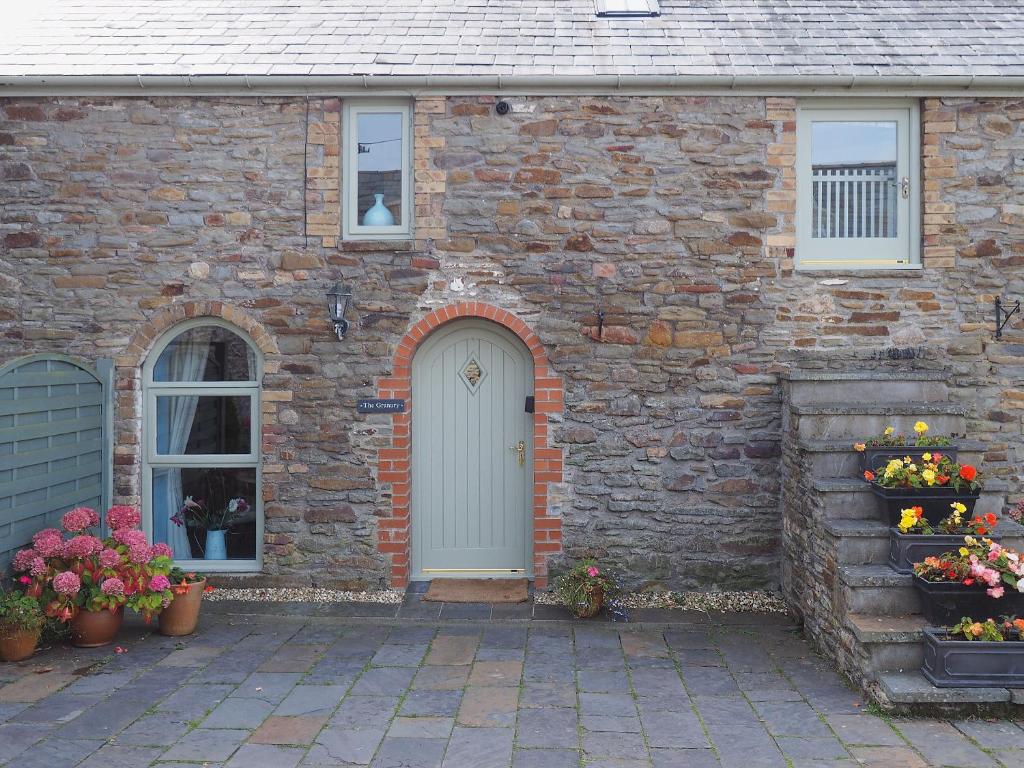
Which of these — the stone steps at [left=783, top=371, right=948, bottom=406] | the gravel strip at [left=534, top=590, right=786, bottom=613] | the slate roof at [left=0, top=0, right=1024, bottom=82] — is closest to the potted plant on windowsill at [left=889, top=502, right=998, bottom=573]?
the stone steps at [left=783, top=371, right=948, bottom=406]

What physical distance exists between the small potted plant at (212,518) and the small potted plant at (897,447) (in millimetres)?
4688

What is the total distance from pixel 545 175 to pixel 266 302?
7.90 ft

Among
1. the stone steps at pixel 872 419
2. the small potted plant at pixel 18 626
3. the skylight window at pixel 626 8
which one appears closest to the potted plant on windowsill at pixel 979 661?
the stone steps at pixel 872 419

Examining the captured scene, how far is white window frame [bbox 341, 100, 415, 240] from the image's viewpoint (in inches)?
256

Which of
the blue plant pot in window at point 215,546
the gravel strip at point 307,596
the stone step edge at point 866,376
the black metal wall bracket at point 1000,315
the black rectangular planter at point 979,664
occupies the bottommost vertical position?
the gravel strip at point 307,596

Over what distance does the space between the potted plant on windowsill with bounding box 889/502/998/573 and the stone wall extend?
1495 millimetres

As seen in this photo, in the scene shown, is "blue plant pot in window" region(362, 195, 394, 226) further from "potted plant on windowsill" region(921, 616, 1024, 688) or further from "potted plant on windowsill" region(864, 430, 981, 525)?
"potted plant on windowsill" region(921, 616, 1024, 688)

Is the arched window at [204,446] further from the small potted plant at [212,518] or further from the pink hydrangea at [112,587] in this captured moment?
the pink hydrangea at [112,587]

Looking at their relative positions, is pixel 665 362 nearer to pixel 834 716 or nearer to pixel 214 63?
pixel 834 716

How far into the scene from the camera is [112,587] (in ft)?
17.1

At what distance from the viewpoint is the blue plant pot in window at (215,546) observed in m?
6.67

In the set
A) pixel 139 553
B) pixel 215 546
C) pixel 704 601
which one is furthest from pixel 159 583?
pixel 704 601

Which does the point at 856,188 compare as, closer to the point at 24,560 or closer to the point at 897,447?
the point at 897,447

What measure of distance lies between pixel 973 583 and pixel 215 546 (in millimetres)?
5402
